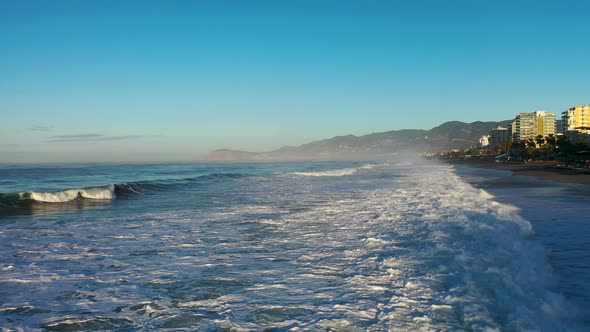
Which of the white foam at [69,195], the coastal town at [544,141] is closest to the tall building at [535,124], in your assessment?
the coastal town at [544,141]

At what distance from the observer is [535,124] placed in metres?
177

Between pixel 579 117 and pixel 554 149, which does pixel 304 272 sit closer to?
pixel 554 149

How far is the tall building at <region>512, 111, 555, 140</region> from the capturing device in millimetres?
176875

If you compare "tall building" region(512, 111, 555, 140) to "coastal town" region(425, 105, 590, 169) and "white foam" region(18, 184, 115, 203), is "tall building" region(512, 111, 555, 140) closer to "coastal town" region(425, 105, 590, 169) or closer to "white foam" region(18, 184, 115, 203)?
"coastal town" region(425, 105, 590, 169)

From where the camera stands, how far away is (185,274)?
24.6 ft

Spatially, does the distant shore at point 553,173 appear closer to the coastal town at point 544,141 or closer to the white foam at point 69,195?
the coastal town at point 544,141

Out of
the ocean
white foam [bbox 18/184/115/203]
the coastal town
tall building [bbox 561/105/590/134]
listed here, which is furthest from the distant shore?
tall building [bbox 561/105/590/134]

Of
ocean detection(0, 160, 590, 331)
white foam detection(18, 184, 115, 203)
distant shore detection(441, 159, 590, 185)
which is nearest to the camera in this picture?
ocean detection(0, 160, 590, 331)

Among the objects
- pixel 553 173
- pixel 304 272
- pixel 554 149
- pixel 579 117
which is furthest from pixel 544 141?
pixel 304 272

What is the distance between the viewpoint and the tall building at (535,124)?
177 metres

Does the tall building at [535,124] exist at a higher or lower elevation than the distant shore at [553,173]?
higher

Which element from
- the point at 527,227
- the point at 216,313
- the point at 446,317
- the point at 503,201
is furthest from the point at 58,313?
the point at 503,201

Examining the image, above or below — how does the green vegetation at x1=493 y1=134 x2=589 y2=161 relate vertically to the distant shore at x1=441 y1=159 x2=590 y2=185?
above

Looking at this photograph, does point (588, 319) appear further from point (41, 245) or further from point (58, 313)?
point (41, 245)
